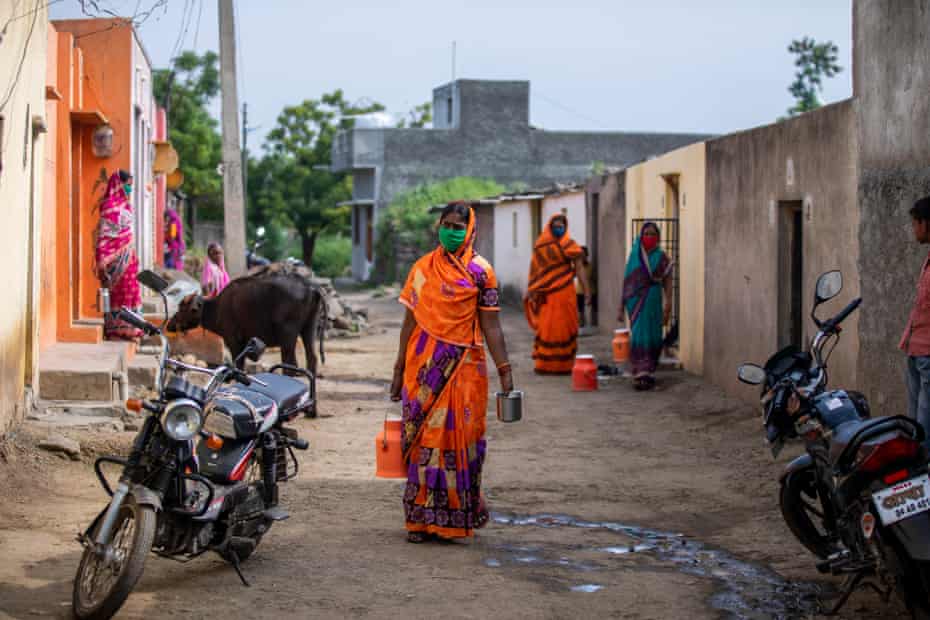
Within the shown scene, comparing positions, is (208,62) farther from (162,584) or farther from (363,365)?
(162,584)

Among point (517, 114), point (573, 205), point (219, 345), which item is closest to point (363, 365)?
point (219, 345)

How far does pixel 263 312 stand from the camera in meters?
12.5

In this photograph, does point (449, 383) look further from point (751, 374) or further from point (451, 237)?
point (751, 374)

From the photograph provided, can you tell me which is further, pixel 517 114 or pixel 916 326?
pixel 517 114

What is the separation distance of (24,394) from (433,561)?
4.12m

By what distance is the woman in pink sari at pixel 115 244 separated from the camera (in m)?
13.3

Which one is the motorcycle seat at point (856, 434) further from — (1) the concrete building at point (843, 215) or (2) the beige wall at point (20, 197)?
(2) the beige wall at point (20, 197)

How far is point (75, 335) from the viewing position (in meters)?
13.1

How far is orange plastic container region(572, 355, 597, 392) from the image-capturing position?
14.1 metres

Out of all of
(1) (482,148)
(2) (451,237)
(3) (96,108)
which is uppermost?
(1) (482,148)

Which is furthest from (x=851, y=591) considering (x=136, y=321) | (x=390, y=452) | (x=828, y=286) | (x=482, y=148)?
(x=482, y=148)

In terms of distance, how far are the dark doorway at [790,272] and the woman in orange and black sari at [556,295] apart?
12.7 ft

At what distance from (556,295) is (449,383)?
8.18m

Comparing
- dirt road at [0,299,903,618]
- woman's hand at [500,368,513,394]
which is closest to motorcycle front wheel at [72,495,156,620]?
dirt road at [0,299,903,618]
